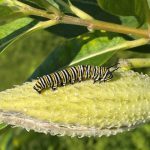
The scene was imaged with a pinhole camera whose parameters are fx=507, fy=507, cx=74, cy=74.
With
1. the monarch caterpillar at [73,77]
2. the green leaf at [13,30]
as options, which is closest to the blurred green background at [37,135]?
the green leaf at [13,30]

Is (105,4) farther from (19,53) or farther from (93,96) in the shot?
(19,53)

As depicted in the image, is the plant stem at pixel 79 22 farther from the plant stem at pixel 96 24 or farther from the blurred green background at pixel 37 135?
the blurred green background at pixel 37 135

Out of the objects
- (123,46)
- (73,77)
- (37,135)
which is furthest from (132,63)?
(37,135)

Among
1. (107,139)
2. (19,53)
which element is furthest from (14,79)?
(107,139)

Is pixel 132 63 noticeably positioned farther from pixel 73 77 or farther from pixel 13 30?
pixel 13 30

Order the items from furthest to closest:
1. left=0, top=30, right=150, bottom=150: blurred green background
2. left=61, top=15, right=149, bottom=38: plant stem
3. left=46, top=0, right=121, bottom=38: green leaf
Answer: left=0, top=30, right=150, bottom=150: blurred green background < left=46, top=0, right=121, bottom=38: green leaf < left=61, top=15, right=149, bottom=38: plant stem

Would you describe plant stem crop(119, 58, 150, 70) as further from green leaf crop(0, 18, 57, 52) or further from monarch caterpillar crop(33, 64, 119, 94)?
green leaf crop(0, 18, 57, 52)

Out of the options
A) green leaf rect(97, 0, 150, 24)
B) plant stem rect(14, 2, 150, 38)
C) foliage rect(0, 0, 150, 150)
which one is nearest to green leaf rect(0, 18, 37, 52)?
foliage rect(0, 0, 150, 150)
